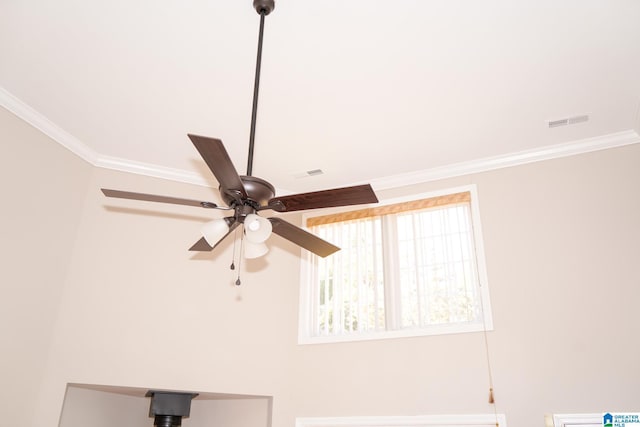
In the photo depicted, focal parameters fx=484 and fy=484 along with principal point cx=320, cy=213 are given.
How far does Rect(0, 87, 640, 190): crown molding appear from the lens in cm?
313

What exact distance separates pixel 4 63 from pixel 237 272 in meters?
2.02

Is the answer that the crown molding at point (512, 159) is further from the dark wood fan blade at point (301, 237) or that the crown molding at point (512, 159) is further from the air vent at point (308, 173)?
the dark wood fan blade at point (301, 237)

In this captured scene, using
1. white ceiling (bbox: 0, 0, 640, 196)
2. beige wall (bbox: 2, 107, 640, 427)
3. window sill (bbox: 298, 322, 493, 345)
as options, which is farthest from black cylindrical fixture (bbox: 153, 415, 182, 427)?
white ceiling (bbox: 0, 0, 640, 196)

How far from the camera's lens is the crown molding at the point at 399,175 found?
10.3 feet

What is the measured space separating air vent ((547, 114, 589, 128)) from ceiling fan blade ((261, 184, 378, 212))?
1755 mm

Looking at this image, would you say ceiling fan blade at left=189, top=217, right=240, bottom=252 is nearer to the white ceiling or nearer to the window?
the white ceiling

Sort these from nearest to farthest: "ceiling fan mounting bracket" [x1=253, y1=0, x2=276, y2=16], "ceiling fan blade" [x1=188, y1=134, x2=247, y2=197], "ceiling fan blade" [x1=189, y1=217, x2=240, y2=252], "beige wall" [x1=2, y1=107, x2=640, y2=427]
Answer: "ceiling fan blade" [x1=188, y1=134, x2=247, y2=197], "ceiling fan blade" [x1=189, y1=217, x2=240, y2=252], "ceiling fan mounting bracket" [x1=253, y1=0, x2=276, y2=16], "beige wall" [x1=2, y1=107, x2=640, y2=427]

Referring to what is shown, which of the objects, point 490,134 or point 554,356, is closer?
point 554,356

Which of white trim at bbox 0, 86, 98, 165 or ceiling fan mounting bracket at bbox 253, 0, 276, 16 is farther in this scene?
white trim at bbox 0, 86, 98, 165

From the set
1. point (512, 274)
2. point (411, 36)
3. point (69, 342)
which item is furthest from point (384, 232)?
point (69, 342)

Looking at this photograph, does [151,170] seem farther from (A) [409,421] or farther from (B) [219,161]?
(A) [409,421]

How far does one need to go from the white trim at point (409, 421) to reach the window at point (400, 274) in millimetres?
538

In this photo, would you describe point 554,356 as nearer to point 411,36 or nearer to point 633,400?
point 633,400

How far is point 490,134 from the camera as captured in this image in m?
3.30
